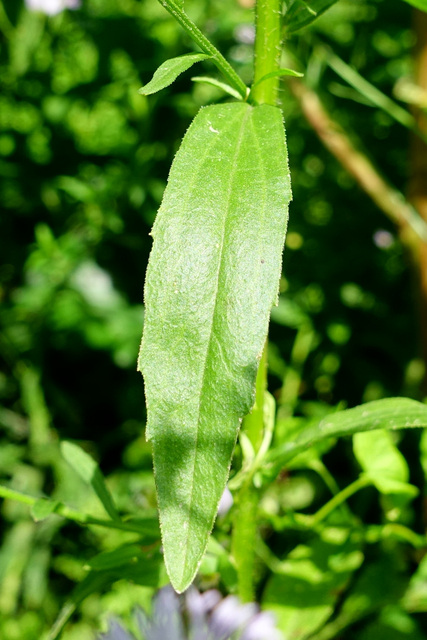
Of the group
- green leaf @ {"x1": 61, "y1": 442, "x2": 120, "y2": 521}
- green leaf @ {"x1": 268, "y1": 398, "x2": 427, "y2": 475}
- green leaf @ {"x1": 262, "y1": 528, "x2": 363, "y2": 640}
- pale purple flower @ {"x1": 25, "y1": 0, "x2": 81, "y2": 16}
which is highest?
pale purple flower @ {"x1": 25, "y1": 0, "x2": 81, "y2": 16}

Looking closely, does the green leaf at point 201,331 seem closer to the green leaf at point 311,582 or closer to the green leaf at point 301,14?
the green leaf at point 301,14

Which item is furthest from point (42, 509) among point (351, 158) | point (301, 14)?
point (351, 158)

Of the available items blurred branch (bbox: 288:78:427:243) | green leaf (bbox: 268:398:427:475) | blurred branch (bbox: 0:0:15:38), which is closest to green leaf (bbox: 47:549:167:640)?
green leaf (bbox: 268:398:427:475)

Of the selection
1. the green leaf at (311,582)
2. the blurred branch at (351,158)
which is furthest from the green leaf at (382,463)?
the blurred branch at (351,158)

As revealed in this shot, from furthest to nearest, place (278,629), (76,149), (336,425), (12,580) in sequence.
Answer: (76,149), (12,580), (278,629), (336,425)

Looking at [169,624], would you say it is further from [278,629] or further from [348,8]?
[348,8]

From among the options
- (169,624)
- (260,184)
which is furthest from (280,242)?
(169,624)

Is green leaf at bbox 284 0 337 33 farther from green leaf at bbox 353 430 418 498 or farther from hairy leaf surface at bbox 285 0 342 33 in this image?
green leaf at bbox 353 430 418 498
